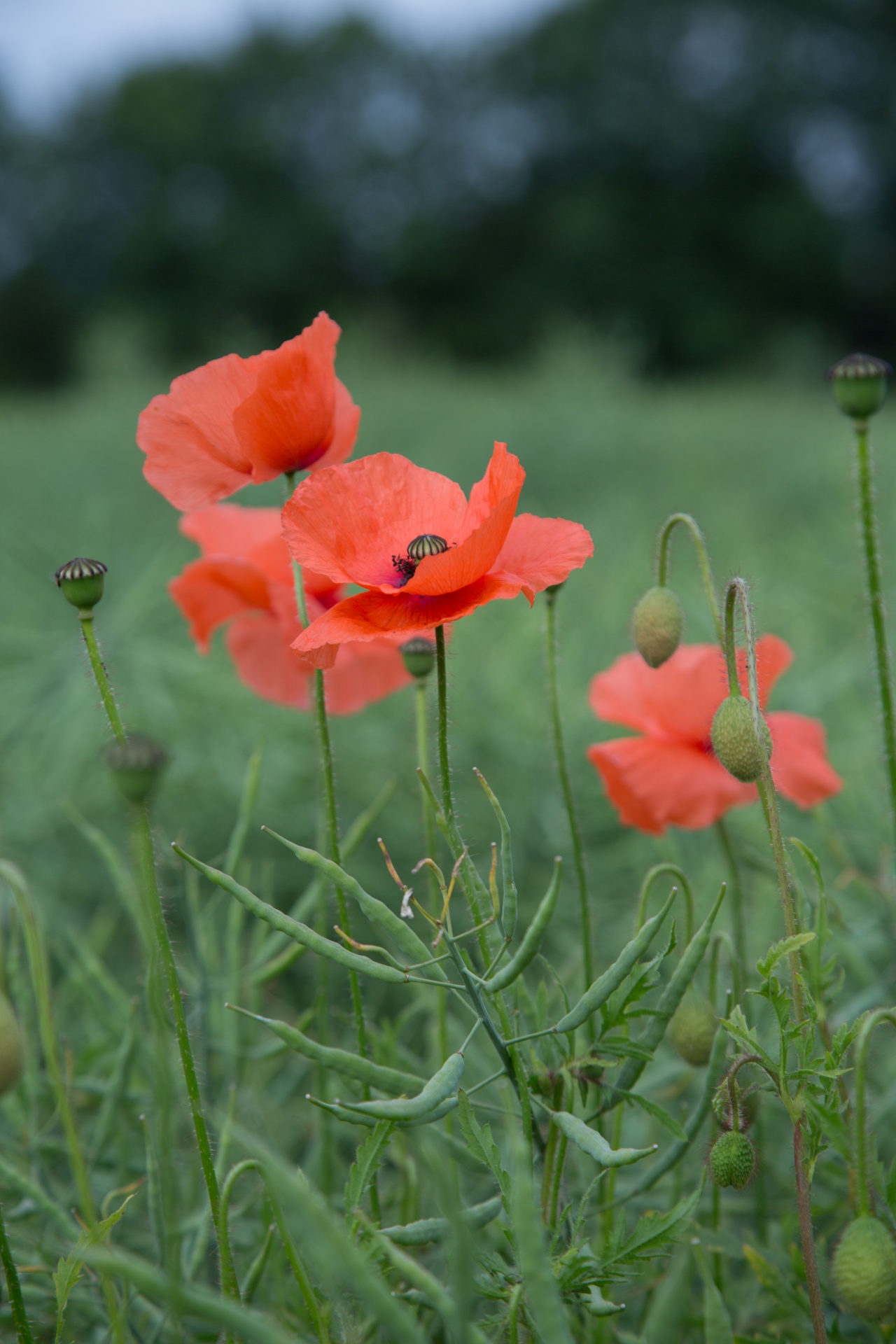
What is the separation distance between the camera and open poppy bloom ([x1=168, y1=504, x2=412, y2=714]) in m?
0.50

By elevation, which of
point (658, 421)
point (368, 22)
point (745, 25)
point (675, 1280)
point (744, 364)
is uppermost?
point (368, 22)

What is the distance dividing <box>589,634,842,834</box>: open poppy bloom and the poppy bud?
0.87ft

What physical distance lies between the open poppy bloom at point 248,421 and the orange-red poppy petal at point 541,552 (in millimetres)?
80

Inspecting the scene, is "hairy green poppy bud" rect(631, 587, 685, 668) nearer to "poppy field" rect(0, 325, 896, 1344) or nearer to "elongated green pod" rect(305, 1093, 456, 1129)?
"poppy field" rect(0, 325, 896, 1344)

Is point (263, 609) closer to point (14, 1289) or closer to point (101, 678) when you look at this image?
point (101, 678)

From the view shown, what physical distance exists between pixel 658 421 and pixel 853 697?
84.8 inches

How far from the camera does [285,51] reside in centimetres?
1139

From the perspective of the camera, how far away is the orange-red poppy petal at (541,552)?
0.35 metres

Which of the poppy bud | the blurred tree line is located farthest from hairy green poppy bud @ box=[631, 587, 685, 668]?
the blurred tree line

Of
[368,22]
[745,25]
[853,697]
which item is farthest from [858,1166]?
[368,22]

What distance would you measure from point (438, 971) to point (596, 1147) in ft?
0.38

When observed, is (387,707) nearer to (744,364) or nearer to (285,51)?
(744,364)

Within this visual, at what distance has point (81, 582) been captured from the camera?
33 cm

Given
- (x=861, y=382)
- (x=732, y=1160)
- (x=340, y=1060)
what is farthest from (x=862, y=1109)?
(x=861, y=382)
